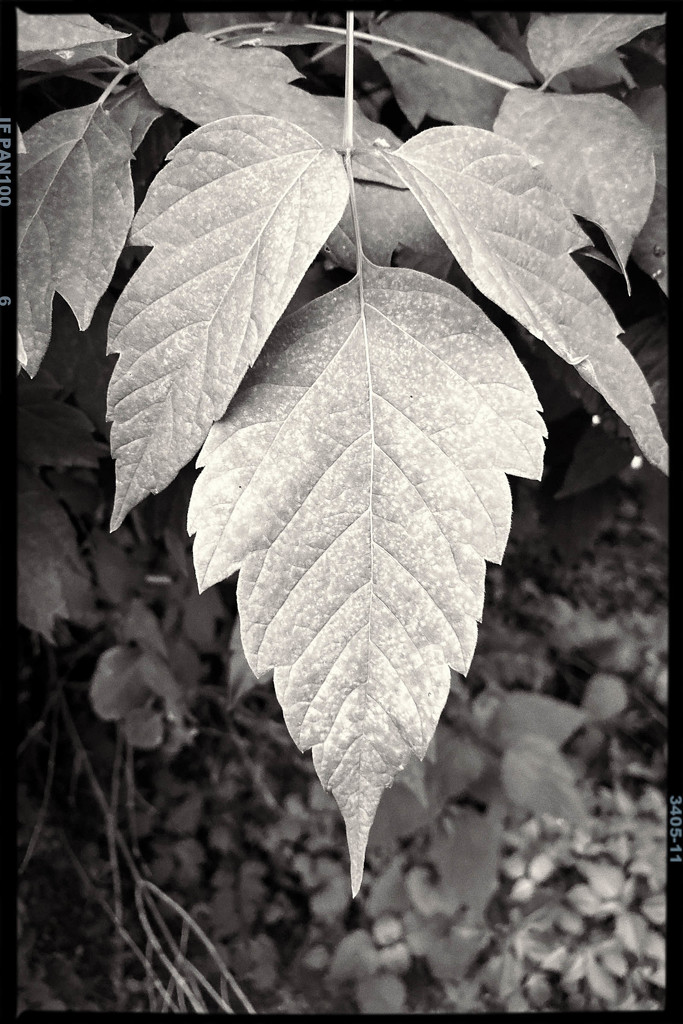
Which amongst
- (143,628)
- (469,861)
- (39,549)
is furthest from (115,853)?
(39,549)

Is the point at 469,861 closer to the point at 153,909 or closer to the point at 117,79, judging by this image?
the point at 153,909

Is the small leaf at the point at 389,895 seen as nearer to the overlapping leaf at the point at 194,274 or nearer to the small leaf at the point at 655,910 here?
the small leaf at the point at 655,910

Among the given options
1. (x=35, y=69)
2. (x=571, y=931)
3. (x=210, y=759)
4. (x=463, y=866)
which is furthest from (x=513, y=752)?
(x=35, y=69)

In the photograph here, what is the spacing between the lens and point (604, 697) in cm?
159

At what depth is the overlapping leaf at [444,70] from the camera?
20.9 inches

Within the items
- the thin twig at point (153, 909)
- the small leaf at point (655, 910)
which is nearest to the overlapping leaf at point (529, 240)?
the thin twig at point (153, 909)

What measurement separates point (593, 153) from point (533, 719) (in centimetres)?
112

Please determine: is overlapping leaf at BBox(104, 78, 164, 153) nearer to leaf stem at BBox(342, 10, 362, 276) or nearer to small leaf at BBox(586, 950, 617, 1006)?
leaf stem at BBox(342, 10, 362, 276)

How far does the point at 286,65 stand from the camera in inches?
18.7

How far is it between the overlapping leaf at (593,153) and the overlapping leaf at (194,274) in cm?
13

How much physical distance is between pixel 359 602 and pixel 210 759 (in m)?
1.08

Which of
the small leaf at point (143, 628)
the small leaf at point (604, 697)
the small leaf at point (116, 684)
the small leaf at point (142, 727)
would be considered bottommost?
the small leaf at point (604, 697)

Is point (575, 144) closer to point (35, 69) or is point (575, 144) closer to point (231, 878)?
point (35, 69)

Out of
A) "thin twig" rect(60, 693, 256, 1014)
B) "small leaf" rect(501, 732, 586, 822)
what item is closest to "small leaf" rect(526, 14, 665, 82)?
"thin twig" rect(60, 693, 256, 1014)
